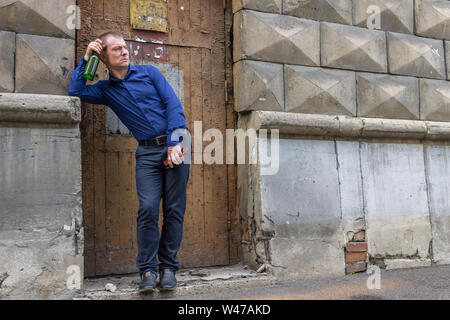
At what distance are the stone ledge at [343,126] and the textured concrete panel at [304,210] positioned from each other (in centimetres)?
13

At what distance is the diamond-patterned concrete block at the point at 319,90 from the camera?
4277 mm

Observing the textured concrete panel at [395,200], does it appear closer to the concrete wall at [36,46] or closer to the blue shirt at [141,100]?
the blue shirt at [141,100]

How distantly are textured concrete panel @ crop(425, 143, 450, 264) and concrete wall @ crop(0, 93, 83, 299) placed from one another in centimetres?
326

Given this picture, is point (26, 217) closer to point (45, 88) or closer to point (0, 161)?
point (0, 161)

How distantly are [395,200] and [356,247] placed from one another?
618 millimetres

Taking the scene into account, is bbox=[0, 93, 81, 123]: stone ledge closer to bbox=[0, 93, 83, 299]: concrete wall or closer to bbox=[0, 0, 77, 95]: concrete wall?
bbox=[0, 93, 83, 299]: concrete wall

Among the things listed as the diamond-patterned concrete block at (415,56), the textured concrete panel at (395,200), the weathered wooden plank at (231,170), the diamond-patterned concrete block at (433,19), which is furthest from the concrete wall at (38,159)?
the diamond-patterned concrete block at (433,19)

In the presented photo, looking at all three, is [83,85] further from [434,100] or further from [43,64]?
[434,100]

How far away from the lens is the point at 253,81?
4145 mm

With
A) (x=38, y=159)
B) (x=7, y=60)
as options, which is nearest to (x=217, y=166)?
(x=38, y=159)

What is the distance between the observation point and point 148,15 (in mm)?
4133

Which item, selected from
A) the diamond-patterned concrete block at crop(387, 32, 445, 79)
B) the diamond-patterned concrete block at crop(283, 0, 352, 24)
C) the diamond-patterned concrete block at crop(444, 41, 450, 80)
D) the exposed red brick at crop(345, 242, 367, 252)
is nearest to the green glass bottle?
the diamond-patterned concrete block at crop(283, 0, 352, 24)

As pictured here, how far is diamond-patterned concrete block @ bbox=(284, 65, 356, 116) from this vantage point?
4.28 meters
